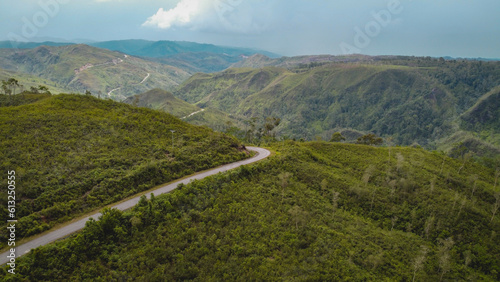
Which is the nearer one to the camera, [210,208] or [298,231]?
[210,208]

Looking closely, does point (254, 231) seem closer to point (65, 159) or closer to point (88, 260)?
point (88, 260)

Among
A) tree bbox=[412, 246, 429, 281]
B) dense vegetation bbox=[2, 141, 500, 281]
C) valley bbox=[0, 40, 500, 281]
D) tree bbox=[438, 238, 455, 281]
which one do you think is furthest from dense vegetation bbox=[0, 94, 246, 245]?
tree bbox=[438, 238, 455, 281]

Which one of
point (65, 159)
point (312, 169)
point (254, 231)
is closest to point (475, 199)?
point (312, 169)

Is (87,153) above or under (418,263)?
above

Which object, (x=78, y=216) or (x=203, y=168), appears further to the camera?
(x=203, y=168)

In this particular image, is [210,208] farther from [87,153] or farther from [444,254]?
[444,254]

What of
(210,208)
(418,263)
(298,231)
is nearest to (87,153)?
(210,208)
